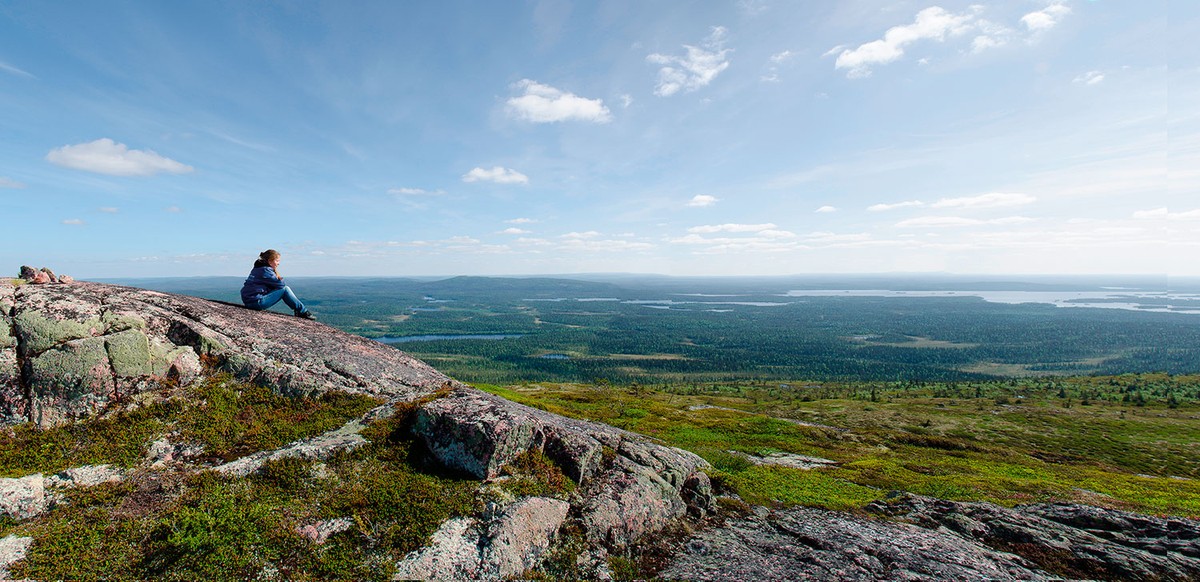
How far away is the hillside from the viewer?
10180 millimetres

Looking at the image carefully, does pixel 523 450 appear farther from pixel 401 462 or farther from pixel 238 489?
pixel 238 489

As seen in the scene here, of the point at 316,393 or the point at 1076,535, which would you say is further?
the point at 1076,535

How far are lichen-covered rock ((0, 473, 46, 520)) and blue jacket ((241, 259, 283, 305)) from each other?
8.68m

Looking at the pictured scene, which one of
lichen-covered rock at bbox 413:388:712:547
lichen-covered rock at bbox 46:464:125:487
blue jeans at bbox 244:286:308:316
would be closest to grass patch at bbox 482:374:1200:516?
lichen-covered rock at bbox 413:388:712:547

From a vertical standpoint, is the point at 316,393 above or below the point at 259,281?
below

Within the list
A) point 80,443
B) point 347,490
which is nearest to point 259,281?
point 80,443

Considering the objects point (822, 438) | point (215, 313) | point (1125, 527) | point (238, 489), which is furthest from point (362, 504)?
point (822, 438)

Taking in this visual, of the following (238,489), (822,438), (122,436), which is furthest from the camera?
(822,438)

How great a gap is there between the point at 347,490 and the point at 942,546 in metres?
18.0

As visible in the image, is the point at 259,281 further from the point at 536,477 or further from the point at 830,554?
the point at 830,554

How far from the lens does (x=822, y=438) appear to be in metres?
54.4

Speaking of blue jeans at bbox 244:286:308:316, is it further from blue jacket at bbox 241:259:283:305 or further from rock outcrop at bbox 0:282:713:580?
rock outcrop at bbox 0:282:713:580

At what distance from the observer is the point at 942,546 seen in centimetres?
1538

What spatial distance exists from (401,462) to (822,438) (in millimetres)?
52823
